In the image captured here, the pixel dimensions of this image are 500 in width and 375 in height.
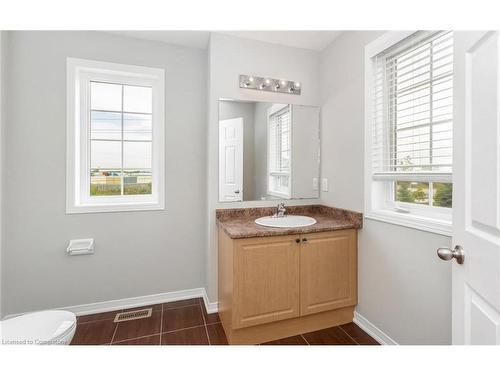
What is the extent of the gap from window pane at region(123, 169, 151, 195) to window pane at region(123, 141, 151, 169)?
0.06 m

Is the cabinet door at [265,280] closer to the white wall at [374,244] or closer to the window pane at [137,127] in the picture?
the white wall at [374,244]

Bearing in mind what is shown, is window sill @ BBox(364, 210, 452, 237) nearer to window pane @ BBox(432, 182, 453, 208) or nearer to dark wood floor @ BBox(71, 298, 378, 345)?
window pane @ BBox(432, 182, 453, 208)

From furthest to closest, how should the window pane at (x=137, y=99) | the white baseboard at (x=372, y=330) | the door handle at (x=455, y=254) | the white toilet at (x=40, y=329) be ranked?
1. the window pane at (x=137, y=99)
2. the white baseboard at (x=372, y=330)
3. the white toilet at (x=40, y=329)
4. the door handle at (x=455, y=254)

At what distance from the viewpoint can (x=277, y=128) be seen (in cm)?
220

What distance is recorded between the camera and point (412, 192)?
5.19ft

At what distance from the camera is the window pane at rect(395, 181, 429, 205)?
1496 mm

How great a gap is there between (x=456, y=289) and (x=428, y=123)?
3.33 feet

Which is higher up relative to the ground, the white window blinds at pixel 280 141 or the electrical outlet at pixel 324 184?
the white window blinds at pixel 280 141

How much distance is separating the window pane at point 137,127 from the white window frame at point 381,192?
193 centimetres

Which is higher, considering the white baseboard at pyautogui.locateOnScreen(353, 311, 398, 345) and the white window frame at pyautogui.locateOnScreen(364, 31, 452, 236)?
the white window frame at pyautogui.locateOnScreen(364, 31, 452, 236)

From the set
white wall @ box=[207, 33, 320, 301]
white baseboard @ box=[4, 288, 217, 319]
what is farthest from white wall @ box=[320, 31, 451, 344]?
white baseboard @ box=[4, 288, 217, 319]

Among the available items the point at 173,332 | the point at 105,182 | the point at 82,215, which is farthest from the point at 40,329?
the point at 105,182

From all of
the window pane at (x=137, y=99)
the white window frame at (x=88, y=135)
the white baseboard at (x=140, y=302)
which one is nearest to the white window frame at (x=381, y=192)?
the white baseboard at (x=140, y=302)

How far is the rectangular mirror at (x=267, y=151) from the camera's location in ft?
6.80
